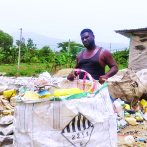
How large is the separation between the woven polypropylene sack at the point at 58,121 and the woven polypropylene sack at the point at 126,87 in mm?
2981

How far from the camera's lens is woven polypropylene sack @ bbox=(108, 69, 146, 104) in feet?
14.5

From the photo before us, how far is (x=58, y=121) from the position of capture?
142 centimetres

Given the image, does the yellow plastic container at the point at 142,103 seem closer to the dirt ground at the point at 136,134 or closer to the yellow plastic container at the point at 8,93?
the dirt ground at the point at 136,134

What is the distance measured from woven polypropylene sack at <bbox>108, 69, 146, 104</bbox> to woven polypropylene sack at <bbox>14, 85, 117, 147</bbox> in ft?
9.78

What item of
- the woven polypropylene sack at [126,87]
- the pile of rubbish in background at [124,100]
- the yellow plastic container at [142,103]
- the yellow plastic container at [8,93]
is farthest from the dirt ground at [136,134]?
the yellow plastic container at [8,93]

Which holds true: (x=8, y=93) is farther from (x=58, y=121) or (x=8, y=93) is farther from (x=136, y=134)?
(x=58, y=121)

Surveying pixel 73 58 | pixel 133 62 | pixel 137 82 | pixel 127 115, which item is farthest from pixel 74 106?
pixel 73 58

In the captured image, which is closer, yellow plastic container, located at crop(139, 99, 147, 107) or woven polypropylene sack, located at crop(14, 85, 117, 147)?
woven polypropylene sack, located at crop(14, 85, 117, 147)

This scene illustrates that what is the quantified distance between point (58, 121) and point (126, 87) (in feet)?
10.7

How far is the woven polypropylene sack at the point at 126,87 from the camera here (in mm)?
4434

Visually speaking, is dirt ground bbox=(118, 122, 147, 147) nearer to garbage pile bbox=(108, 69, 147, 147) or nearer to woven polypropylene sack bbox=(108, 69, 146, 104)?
garbage pile bbox=(108, 69, 147, 147)

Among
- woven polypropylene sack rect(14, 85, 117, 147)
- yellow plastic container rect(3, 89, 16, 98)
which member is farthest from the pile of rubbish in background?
woven polypropylene sack rect(14, 85, 117, 147)

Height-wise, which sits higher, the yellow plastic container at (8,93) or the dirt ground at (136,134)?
the yellow plastic container at (8,93)

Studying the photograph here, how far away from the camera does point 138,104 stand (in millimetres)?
4793
